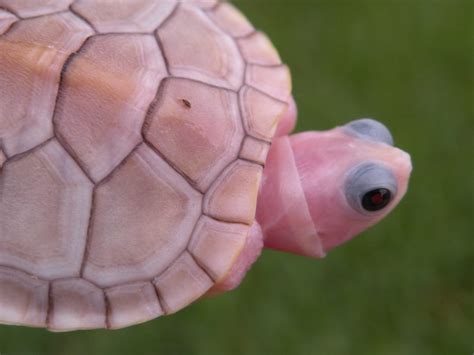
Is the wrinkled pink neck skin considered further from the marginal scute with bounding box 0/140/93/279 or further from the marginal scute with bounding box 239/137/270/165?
the marginal scute with bounding box 0/140/93/279

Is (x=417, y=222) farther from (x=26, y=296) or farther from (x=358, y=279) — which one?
(x=26, y=296)

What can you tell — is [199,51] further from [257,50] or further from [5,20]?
[5,20]

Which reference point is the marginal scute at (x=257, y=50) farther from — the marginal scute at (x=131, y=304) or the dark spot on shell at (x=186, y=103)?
the marginal scute at (x=131, y=304)

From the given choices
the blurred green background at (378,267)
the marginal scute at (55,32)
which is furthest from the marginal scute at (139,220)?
the blurred green background at (378,267)

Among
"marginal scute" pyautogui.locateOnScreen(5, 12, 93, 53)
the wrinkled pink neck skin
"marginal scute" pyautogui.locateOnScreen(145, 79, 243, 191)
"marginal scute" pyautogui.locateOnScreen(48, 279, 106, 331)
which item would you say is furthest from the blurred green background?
"marginal scute" pyautogui.locateOnScreen(5, 12, 93, 53)

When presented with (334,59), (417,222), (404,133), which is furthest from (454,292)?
A: (334,59)

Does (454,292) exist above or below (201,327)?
above
